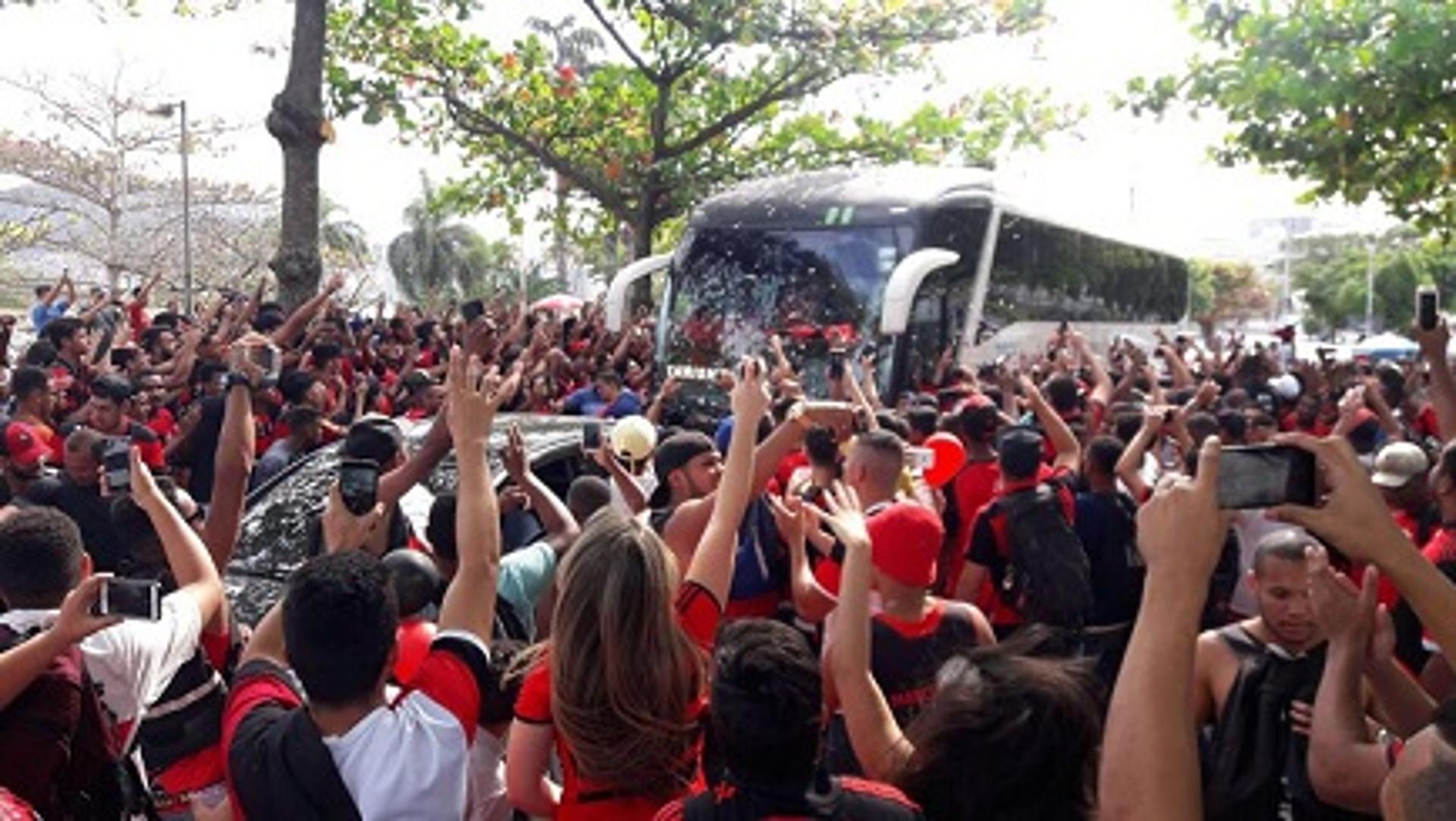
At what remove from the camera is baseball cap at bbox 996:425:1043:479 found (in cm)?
Result: 560

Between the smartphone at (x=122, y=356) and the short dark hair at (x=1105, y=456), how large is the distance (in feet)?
21.5

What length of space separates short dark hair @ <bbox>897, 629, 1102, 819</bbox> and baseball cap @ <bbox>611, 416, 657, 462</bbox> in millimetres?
3429

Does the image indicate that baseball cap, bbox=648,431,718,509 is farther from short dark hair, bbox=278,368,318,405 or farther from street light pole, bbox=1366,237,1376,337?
street light pole, bbox=1366,237,1376,337

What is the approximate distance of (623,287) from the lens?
579 inches

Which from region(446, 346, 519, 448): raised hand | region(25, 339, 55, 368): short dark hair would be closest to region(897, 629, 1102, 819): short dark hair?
region(446, 346, 519, 448): raised hand

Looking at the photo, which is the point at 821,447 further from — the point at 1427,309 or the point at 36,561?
the point at 36,561

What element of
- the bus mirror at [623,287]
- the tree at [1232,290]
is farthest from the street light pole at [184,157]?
the tree at [1232,290]

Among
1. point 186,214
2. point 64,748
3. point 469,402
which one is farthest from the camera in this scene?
point 186,214

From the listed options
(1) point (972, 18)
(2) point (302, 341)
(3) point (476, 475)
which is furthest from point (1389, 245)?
(3) point (476, 475)

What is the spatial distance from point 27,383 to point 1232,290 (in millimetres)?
82223

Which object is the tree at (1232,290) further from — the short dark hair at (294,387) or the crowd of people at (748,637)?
the crowd of people at (748,637)

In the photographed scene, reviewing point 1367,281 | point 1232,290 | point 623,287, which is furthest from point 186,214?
point 1232,290

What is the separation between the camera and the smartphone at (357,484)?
3.61 meters

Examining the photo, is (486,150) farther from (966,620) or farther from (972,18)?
(966,620)
